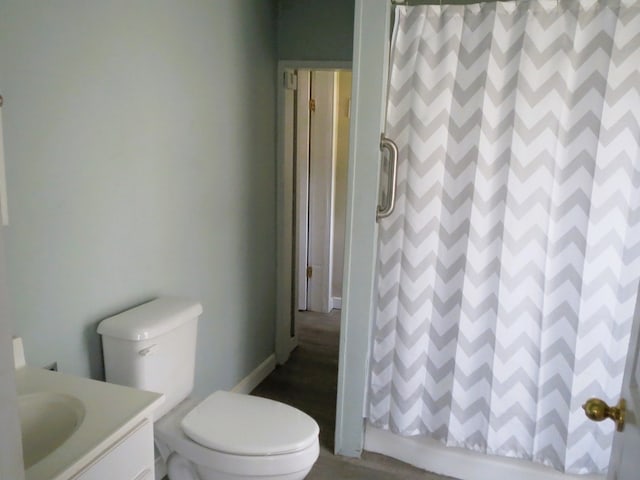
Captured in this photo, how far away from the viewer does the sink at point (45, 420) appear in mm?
1216

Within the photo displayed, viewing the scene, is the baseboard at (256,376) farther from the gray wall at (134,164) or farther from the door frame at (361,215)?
the door frame at (361,215)

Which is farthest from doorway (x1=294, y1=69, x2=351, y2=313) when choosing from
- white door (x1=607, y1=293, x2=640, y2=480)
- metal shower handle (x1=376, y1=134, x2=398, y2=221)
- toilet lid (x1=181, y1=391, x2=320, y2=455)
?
white door (x1=607, y1=293, x2=640, y2=480)

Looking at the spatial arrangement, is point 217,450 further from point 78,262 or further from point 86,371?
point 78,262

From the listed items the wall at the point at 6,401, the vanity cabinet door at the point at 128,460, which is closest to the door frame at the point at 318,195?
the vanity cabinet door at the point at 128,460

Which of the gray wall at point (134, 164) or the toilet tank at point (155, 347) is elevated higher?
the gray wall at point (134, 164)

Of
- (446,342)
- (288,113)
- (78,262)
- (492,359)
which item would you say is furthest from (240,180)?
(492,359)

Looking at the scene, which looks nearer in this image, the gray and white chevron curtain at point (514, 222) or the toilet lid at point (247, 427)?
the toilet lid at point (247, 427)

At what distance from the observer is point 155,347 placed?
1728mm

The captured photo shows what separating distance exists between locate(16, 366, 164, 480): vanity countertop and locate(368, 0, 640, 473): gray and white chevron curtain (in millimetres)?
1160

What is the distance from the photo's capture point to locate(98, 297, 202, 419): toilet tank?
5.49 ft

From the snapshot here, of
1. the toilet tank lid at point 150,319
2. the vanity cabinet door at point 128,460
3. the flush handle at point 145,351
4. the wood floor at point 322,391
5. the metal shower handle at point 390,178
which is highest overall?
the metal shower handle at point 390,178

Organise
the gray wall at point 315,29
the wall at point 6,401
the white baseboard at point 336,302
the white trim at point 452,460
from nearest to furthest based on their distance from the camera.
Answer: the wall at point 6,401 → the white trim at point 452,460 → the gray wall at point 315,29 → the white baseboard at point 336,302

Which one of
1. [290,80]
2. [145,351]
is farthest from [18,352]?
[290,80]

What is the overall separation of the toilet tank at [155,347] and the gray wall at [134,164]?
0.09 meters
